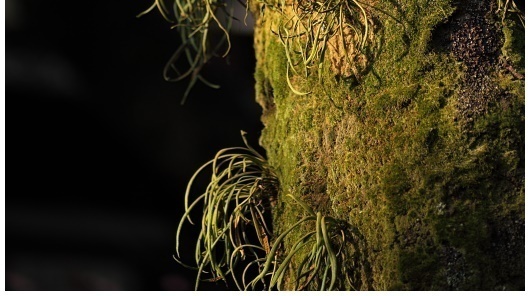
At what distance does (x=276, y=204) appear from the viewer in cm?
131

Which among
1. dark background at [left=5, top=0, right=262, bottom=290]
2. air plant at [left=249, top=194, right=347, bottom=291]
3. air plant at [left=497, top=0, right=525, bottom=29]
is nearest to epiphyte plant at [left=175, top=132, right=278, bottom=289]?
air plant at [left=249, top=194, right=347, bottom=291]

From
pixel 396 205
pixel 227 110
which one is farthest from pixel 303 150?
pixel 227 110

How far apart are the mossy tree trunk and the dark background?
5.43ft

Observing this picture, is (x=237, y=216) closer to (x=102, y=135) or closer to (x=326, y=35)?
(x=326, y=35)

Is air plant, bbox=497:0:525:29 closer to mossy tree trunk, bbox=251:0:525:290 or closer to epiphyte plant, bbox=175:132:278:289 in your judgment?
mossy tree trunk, bbox=251:0:525:290

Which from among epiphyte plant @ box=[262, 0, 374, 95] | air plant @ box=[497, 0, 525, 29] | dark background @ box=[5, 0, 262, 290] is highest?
air plant @ box=[497, 0, 525, 29]

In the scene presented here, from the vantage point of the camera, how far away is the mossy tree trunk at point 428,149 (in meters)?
0.93

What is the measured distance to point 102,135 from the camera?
275cm

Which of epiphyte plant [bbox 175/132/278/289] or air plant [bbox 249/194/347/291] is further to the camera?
epiphyte plant [bbox 175/132/278/289]

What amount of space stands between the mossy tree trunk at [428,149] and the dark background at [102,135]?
65.2 inches

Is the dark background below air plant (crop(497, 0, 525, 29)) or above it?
below

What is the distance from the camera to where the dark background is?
2.70 m

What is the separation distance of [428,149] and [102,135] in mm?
1967
